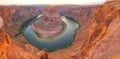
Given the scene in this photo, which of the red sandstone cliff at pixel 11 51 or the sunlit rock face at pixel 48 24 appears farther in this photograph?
the sunlit rock face at pixel 48 24

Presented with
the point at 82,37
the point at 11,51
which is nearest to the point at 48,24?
the point at 82,37

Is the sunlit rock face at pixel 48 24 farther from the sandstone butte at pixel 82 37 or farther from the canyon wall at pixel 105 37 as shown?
the canyon wall at pixel 105 37

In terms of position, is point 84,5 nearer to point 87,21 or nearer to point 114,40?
point 87,21

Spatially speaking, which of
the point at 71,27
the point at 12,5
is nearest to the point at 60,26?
the point at 71,27

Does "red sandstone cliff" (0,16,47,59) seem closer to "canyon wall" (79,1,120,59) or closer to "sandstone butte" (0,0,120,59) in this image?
"sandstone butte" (0,0,120,59)

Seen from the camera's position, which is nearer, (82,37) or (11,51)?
(11,51)

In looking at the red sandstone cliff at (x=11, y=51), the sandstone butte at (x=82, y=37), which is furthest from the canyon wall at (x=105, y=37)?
the red sandstone cliff at (x=11, y=51)

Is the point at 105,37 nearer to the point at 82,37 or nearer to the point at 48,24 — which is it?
the point at 82,37
